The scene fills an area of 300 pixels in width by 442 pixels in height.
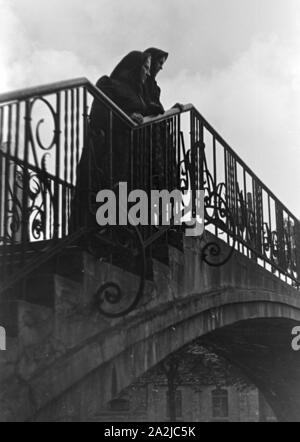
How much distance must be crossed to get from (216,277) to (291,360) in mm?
7389

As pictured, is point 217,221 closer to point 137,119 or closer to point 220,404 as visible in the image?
point 137,119

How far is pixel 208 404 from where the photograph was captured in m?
48.9

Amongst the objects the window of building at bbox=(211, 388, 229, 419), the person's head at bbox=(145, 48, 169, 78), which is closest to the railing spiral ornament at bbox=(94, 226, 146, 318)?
the person's head at bbox=(145, 48, 169, 78)

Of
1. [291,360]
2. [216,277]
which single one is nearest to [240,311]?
[216,277]

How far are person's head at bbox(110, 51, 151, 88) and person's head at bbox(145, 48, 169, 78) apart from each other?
0.31m

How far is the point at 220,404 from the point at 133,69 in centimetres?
4385

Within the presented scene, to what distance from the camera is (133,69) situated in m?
7.60

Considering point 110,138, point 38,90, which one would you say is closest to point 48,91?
point 38,90

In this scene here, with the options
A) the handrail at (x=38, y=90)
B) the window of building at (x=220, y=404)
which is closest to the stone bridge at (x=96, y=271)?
the handrail at (x=38, y=90)

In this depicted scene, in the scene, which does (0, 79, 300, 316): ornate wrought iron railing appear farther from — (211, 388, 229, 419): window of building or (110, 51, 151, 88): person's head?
(211, 388, 229, 419): window of building

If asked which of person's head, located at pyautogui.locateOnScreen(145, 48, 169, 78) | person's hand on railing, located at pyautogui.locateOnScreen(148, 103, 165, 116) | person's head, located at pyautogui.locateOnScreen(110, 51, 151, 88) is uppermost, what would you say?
person's head, located at pyautogui.locateOnScreen(145, 48, 169, 78)

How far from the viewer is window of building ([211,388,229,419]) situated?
48.6m

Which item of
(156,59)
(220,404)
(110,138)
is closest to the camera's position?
(110,138)
